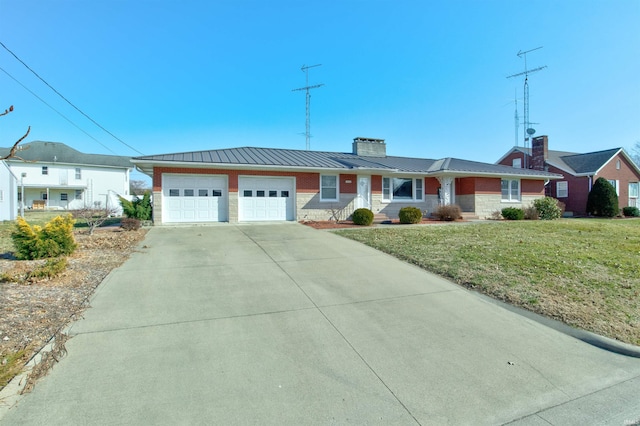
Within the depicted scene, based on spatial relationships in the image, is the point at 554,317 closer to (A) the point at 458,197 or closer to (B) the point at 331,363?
(B) the point at 331,363

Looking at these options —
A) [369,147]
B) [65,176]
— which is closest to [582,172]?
[369,147]

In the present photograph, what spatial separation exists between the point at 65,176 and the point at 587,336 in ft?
148

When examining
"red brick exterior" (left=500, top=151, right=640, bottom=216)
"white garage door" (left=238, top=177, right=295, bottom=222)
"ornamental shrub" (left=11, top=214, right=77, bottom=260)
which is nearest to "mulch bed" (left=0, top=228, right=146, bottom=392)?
"ornamental shrub" (left=11, top=214, right=77, bottom=260)

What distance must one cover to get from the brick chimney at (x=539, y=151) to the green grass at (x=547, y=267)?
16.1 metres

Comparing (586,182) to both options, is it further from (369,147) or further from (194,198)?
(194,198)

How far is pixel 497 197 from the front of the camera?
68.7 feet

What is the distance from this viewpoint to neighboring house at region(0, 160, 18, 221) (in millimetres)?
18328

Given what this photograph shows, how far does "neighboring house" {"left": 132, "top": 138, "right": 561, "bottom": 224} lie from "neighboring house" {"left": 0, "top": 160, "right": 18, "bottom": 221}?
8.57m

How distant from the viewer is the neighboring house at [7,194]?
18.3 meters

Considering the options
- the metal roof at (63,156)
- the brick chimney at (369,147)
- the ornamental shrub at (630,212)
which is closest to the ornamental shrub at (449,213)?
the brick chimney at (369,147)

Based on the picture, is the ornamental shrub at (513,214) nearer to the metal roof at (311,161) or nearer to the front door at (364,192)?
the metal roof at (311,161)

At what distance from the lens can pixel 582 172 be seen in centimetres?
2606

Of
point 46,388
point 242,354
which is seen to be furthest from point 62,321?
point 242,354

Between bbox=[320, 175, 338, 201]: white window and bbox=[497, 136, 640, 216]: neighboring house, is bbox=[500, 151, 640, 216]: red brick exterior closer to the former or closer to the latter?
bbox=[497, 136, 640, 216]: neighboring house
